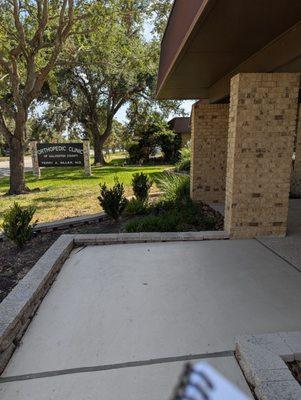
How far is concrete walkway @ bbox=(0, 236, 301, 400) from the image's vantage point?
2.22m

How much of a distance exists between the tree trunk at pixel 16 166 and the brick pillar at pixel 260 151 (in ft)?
28.9

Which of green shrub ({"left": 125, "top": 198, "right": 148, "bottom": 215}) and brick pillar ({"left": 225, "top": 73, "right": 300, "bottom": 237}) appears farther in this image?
green shrub ({"left": 125, "top": 198, "right": 148, "bottom": 215})

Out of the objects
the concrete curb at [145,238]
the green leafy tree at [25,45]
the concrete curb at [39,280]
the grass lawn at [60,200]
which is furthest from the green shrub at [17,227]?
the green leafy tree at [25,45]

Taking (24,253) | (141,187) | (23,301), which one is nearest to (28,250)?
(24,253)

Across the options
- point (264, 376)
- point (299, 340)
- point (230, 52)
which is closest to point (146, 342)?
point (264, 376)

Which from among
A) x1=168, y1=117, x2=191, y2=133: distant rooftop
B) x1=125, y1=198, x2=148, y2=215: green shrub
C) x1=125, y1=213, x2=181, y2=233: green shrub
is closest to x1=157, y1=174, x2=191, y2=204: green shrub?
x1=125, y1=198, x2=148, y2=215: green shrub

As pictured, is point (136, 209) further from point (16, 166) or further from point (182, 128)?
point (182, 128)

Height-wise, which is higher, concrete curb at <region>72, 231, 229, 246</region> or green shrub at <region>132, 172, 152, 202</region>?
green shrub at <region>132, 172, 152, 202</region>

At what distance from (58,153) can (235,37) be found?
12353 millimetres

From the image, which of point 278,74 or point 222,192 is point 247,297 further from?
point 222,192

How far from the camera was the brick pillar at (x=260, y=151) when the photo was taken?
4.44 meters

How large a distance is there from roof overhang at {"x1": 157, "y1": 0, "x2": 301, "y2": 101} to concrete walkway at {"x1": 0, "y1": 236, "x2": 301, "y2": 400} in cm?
253

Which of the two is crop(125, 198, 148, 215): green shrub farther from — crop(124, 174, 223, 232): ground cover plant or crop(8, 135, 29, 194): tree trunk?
crop(8, 135, 29, 194): tree trunk

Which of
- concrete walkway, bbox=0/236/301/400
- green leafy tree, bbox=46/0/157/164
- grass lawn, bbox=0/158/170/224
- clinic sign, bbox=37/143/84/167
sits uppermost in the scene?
green leafy tree, bbox=46/0/157/164
